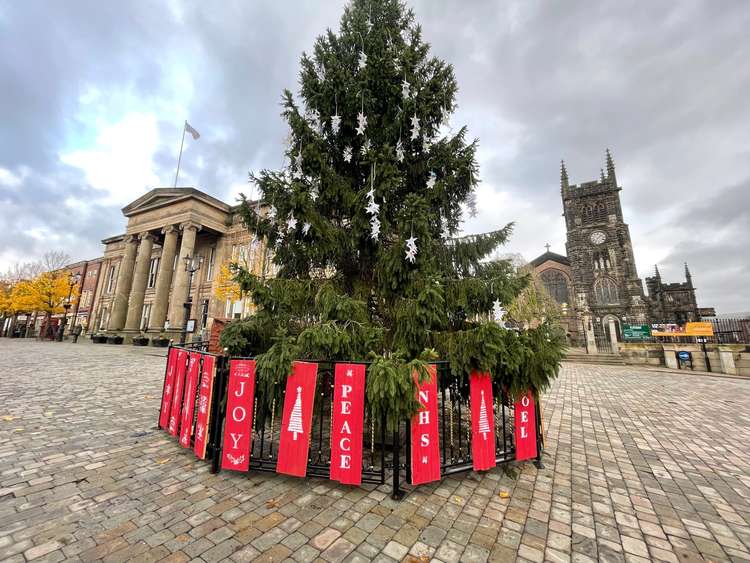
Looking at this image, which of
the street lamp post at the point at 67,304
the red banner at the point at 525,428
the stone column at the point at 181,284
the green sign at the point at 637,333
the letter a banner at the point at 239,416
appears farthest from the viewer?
the street lamp post at the point at 67,304

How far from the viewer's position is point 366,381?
342 cm

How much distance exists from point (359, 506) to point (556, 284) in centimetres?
5355

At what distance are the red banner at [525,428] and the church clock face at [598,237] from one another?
50101 millimetres

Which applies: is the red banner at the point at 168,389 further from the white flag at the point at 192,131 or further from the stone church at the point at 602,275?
the stone church at the point at 602,275

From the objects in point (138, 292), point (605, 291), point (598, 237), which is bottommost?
point (138, 292)

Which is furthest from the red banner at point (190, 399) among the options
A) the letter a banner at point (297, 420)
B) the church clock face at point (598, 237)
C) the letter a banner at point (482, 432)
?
the church clock face at point (598, 237)

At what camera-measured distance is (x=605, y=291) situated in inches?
1597

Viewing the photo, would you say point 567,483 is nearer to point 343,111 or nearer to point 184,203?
point 343,111

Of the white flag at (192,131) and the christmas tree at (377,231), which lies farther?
the white flag at (192,131)

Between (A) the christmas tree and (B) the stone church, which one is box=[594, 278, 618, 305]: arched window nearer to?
(B) the stone church

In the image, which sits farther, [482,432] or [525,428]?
[525,428]

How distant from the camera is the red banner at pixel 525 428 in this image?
3.99m

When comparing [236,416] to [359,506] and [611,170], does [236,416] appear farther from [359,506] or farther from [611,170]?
[611,170]

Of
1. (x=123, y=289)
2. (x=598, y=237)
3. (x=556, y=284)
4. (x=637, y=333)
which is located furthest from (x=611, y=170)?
(x=123, y=289)
